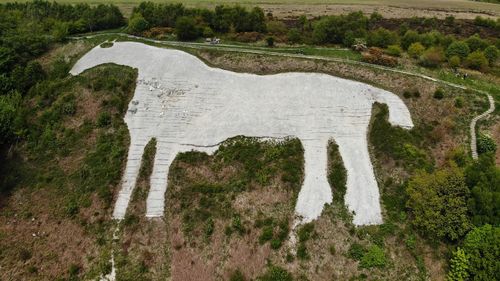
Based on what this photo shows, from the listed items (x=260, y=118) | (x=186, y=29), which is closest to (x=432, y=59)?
(x=260, y=118)

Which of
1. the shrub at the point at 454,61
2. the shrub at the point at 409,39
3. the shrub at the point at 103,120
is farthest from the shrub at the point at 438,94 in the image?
the shrub at the point at 103,120

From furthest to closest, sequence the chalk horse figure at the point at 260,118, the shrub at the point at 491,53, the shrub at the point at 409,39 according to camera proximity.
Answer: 1. the shrub at the point at 409,39
2. the shrub at the point at 491,53
3. the chalk horse figure at the point at 260,118

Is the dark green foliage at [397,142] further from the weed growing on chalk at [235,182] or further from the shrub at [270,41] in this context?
the shrub at [270,41]

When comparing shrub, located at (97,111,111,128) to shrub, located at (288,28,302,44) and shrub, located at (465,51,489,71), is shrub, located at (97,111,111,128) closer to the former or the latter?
shrub, located at (288,28,302,44)

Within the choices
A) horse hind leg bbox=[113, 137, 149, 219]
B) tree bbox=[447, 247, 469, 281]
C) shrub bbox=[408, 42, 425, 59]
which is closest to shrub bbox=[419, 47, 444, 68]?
shrub bbox=[408, 42, 425, 59]

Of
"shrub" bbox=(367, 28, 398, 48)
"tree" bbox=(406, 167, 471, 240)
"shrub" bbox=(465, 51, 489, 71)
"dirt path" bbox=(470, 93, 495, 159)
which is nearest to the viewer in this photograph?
"tree" bbox=(406, 167, 471, 240)

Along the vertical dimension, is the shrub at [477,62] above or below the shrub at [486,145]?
above

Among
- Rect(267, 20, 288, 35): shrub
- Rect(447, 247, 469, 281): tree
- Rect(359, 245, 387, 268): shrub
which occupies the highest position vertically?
Rect(267, 20, 288, 35): shrub
